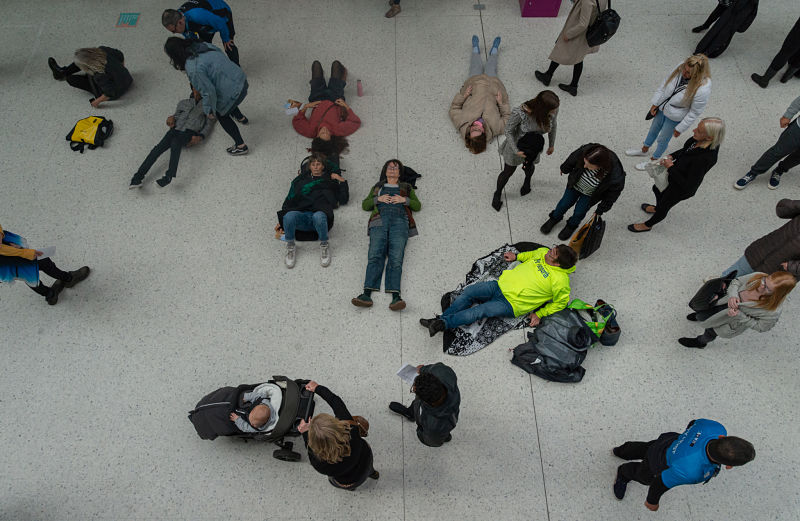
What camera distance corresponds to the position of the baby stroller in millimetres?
3465

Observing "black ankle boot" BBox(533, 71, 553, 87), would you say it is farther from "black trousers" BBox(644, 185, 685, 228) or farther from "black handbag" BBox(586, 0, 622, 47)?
"black trousers" BBox(644, 185, 685, 228)

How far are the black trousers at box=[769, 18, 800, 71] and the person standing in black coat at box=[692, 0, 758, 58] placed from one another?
0.44 m

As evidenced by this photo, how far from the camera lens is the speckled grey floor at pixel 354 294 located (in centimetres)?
370

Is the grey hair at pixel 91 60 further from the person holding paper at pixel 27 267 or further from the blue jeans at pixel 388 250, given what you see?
the blue jeans at pixel 388 250

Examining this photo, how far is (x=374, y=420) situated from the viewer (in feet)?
12.9

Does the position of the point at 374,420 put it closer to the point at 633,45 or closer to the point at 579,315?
the point at 579,315

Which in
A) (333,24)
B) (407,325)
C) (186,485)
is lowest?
(186,485)

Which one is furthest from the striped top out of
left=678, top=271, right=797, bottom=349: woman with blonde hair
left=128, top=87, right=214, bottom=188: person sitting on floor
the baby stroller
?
left=128, top=87, right=214, bottom=188: person sitting on floor

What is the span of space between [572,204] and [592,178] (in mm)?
525

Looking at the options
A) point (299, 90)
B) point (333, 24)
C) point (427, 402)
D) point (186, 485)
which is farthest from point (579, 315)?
point (333, 24)

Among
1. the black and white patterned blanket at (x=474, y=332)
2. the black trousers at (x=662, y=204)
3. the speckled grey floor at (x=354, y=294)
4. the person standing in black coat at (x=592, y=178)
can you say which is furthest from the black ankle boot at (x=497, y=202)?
the black trousers at (x=662, y=204)

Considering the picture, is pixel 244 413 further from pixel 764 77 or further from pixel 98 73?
pixel 764 77

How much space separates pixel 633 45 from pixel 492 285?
4.42 metres

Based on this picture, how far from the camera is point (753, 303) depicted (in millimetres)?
3416
